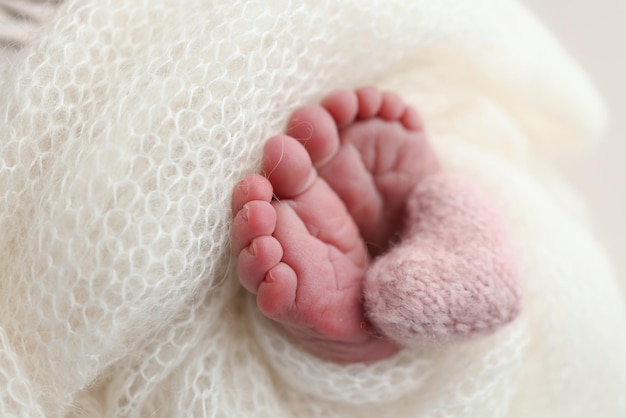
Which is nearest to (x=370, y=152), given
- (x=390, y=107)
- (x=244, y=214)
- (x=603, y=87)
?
(x=390, y=107)

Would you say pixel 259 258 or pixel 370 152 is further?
pixel 370 152

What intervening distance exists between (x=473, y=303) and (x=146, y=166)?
0.87 feet

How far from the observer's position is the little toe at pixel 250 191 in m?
0.44

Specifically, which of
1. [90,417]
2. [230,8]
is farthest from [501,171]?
[90,417]

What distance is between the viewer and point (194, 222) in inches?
17.2

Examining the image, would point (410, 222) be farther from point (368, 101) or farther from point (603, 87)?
point (603, 87)

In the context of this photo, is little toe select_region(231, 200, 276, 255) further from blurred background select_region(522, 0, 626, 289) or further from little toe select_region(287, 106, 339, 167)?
blurred background select_region(522, 0, 626, 289)

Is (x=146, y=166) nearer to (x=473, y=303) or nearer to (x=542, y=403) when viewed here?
(x=473, y=303)

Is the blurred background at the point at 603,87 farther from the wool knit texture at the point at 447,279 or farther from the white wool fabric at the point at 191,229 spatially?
the wool knit texture at the point at 447,279

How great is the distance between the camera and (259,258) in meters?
0.42

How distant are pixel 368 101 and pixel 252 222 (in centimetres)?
16

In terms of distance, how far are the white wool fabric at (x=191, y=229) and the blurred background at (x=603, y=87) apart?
0.42 metres

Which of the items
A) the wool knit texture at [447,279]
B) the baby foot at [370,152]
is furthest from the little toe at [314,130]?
the wool knit texture at [447,279]

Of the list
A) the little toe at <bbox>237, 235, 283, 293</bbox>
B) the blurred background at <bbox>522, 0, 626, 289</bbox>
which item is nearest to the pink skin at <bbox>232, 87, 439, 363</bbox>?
the little toe at <bbox>237, 235, 283, 293</bbox>
